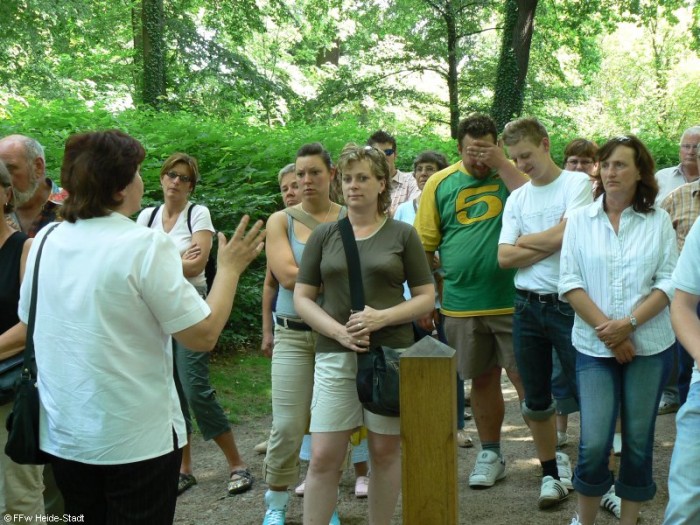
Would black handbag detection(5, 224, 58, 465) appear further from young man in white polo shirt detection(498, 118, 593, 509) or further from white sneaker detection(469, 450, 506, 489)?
white sneaker detection(469, 450, 506, 489)

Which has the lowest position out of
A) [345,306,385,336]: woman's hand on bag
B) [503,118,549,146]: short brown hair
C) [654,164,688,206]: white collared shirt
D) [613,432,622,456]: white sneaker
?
[613,432,622,456]: white sneaker

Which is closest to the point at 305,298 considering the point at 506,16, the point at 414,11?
the point at 506,16

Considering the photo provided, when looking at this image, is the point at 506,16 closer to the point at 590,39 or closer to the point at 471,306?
the point at 590,39

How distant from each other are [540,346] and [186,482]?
2.66 m

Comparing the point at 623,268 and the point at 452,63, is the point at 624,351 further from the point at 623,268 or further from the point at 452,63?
the point at 452,63

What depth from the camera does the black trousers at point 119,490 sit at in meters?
2.66

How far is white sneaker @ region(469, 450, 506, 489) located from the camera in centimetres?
514

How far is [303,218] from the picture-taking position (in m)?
4.64

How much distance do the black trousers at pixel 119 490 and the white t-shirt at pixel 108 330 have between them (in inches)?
2.0

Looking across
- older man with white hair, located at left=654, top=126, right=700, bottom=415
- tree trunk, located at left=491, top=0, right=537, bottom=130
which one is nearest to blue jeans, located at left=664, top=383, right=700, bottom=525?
older man with white hair, located at left=654, top=126, right=700, bottom=415

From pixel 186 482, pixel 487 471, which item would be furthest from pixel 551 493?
pixel 186 482

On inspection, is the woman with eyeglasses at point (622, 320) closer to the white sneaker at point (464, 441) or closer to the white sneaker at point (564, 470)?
the white sneaker at point (564, 470)

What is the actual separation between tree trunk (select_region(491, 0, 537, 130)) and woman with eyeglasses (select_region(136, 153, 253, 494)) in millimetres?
14561

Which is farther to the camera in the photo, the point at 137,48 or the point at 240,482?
the point at 137,48
